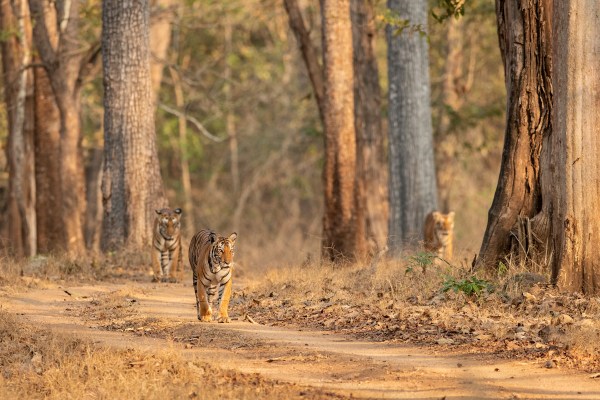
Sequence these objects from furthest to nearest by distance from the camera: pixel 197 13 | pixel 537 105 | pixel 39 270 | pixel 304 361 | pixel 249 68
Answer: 1. pixel 249 68
2. pixel 197 13
3. pixel 39 270
4. pixel 537 105
5. pixel 304 361

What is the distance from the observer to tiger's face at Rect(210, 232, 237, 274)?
10.6 metres

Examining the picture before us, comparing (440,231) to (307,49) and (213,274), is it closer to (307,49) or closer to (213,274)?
(307,49)

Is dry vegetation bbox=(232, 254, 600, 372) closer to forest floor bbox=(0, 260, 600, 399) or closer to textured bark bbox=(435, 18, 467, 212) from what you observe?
forest floor bbox=(0, 260, 600, 399)

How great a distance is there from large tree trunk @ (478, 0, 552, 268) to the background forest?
59.4ft

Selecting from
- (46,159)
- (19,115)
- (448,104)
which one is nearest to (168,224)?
(46,159)

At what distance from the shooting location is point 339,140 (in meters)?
17.2

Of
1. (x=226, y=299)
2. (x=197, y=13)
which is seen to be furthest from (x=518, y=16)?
(x=197, y=13)

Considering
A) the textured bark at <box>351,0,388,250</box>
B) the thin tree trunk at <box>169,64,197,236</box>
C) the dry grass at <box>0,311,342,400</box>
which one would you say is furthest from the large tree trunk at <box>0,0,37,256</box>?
the dry grass at <box>0,311,342,400</box>

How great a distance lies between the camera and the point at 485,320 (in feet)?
34.2

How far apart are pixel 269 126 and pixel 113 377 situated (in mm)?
28632

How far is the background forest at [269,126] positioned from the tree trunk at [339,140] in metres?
13.4

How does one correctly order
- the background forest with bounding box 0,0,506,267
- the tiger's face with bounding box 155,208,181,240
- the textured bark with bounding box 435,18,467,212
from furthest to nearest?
the background forest with bounding box 0,0,506,267, the textured bark with bounding box 435,18,467,212, the tiger's face with bounding box 155,208,181,240

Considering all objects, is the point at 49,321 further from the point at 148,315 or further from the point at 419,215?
the point at 419,215

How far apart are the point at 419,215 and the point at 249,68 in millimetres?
16619
